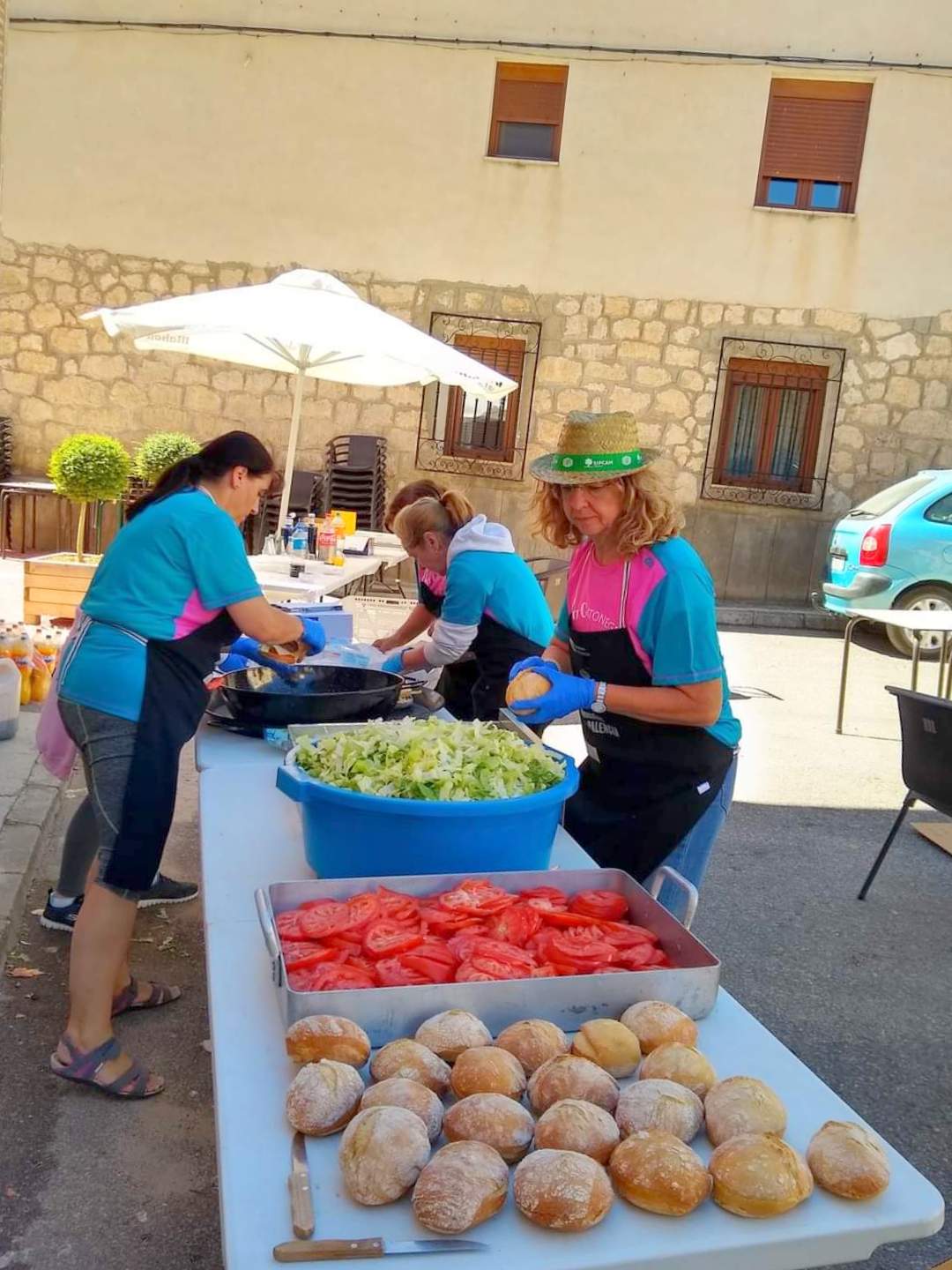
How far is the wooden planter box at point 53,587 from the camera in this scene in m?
8.05

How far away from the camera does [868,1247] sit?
4.12 ft

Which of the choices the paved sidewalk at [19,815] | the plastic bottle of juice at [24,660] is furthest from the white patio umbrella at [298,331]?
the paved sidewalk at [19,815]

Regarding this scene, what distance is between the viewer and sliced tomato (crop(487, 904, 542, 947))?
Result: 171 cm

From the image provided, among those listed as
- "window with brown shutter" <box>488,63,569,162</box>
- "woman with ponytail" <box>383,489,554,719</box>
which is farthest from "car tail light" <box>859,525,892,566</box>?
"woman with ponytail" <box>383,489,554,719</box>

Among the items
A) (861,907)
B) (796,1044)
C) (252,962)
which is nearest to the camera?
(252,962)

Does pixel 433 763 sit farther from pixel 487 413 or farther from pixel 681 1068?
pixel 487 413

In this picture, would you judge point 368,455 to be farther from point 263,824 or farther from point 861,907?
point 263,824

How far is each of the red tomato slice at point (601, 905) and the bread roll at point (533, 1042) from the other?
13.6 inches

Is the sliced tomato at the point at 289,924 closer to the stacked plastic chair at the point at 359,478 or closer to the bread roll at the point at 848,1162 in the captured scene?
the bread roll at the point at 848,1162

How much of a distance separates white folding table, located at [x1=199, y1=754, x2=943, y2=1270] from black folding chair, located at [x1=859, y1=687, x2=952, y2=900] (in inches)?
122

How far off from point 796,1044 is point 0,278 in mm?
12601

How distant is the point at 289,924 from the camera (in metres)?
1.72

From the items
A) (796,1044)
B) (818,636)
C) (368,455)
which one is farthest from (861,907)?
(368,455)

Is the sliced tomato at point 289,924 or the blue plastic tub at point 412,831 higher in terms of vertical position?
the blue plastic tub at point 412,831
